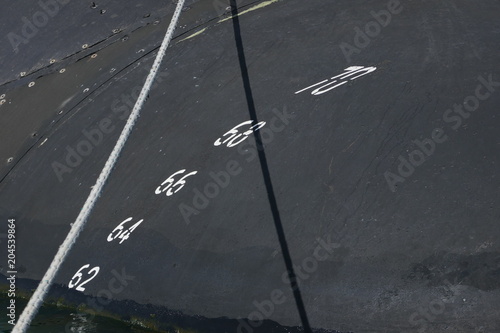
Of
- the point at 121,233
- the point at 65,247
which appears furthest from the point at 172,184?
the point at 65,247

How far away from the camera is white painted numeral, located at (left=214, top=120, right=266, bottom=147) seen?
19.1 feet

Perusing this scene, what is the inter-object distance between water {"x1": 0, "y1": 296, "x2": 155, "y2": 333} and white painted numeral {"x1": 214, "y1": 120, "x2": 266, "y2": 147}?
1.36 metres

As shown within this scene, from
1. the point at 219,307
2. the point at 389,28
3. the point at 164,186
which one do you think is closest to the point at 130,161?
the point at 164,186

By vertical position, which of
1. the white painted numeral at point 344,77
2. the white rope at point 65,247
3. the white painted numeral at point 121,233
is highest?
the white rope at point 65,247

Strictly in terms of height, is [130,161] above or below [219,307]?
above

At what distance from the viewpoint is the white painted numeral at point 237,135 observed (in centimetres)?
582

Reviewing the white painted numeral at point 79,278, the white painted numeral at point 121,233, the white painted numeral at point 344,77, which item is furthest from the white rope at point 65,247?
the white painted numeral at point 79,278

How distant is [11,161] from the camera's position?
7.00m

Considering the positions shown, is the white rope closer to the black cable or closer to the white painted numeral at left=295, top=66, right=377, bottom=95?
the black cable

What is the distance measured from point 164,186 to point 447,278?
2.15m

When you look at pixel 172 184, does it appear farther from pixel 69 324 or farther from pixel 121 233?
pixel 69 324

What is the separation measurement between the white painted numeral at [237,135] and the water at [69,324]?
4.46ft

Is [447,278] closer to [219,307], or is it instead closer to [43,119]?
[219,307]

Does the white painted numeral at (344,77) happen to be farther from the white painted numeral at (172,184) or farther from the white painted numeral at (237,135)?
the white painted numeral at (172,184)
